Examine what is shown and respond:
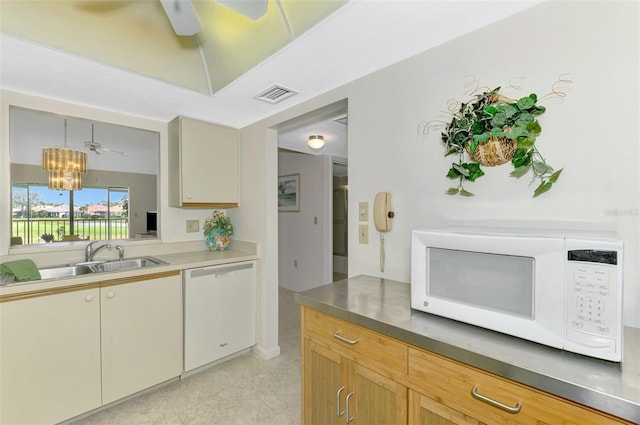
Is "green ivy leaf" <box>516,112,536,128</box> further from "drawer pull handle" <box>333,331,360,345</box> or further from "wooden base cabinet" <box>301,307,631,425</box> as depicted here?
"drawer pull handle" <box>333,331,360,345</box>

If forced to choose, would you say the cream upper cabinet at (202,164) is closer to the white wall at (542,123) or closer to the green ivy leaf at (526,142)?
the white wall at (542,123)

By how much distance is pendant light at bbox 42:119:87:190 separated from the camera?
3.27 meters

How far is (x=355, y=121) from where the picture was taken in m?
1.79

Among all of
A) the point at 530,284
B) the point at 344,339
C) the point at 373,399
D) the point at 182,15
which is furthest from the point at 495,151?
the point at 182,15

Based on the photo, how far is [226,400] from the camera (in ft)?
6.53

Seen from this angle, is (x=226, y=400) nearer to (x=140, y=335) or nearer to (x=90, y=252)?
(x=140, y=335)

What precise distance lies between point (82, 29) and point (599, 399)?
2488 millimetres

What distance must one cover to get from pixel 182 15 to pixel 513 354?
1.79 meters

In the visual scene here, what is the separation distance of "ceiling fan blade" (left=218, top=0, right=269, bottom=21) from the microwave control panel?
1.42 metres

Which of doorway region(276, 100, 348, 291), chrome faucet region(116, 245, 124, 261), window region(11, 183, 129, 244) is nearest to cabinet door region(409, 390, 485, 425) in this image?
chrome faucet region(116, 245, 124, 261)

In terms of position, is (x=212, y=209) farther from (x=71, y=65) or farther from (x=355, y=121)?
(x=355, y=121)

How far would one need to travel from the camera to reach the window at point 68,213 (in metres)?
4.55

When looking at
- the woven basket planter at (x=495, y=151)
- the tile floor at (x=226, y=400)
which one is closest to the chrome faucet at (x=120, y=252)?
the tile floor at (x=226, y=400)

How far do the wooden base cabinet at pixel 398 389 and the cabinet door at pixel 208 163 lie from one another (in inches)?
67.4
